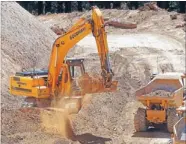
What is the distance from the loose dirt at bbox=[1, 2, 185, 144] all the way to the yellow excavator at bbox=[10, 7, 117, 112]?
852 millimetres

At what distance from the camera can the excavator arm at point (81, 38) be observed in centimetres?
1648

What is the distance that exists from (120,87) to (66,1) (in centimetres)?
2743

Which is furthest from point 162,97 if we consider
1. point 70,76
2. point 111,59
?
point 111,59

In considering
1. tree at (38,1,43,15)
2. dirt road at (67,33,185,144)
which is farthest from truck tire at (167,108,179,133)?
tree at (38,1,43,15)

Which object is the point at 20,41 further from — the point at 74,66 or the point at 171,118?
the point at 171,118

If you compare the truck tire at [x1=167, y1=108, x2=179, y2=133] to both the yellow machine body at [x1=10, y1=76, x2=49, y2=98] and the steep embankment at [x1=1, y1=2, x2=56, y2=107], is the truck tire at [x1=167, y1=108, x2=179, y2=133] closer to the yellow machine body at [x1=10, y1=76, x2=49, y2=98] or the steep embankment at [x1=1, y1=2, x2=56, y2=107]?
the yellow machine body at [x1=10, y1=76, x2=49, y2=98]

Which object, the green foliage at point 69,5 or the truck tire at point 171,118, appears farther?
the green foliage at point 69,5

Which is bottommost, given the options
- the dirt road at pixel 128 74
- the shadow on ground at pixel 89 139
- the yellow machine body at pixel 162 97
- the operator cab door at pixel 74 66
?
the dirt road at pixel 128 74

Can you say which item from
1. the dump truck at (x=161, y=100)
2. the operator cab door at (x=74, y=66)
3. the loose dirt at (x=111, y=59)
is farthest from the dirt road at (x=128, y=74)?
the operator cab door at (x=74, y=66)

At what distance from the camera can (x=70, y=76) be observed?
660 inches

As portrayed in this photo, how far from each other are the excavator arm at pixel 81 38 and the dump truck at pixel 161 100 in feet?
4.27

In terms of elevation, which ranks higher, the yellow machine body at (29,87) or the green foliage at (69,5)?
the yellow machine body at (29,87)

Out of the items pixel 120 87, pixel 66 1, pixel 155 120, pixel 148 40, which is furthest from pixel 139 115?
pixel 66 1

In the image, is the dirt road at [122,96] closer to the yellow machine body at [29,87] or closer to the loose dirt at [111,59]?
the loose dirt at [111,59]
